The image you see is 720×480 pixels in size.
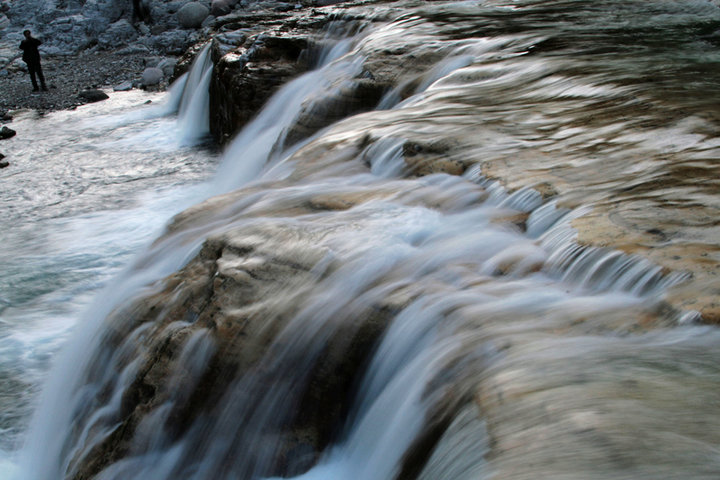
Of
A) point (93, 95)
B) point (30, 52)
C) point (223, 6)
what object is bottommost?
point (93, 95)

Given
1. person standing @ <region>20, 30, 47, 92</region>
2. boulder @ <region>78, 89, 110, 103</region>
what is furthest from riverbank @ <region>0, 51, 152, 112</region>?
person standing @ <region>20, 30, 47, 92</region>

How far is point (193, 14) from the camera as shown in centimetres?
1925

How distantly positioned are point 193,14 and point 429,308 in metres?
18.1

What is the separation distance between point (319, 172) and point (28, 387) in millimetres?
2267

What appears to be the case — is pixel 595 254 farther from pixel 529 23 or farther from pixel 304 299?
pixel 529 23

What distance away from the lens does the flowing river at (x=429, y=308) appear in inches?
85.8

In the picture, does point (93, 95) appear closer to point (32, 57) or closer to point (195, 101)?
point (32, 57)

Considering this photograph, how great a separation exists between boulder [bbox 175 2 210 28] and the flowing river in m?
14.3

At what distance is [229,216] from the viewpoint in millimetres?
4539

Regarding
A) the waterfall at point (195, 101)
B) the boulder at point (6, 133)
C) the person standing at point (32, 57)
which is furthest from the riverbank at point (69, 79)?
the waterfall at point (195, 101)

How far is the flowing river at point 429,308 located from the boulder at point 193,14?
1432cm

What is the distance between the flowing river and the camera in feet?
7.15

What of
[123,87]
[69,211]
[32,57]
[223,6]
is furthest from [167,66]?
[69,211]

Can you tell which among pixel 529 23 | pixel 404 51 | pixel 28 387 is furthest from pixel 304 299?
pixel 529 23
